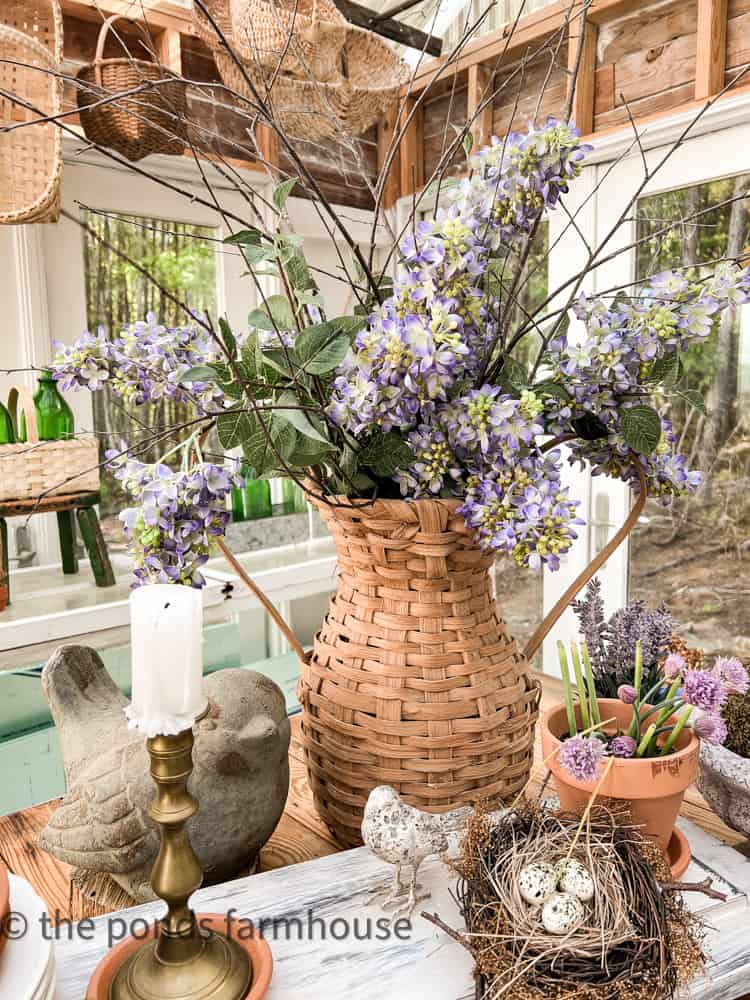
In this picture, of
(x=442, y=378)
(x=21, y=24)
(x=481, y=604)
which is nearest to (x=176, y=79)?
(x=442, y=378)

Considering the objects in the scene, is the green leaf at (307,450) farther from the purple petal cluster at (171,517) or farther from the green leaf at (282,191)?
the green leaf at (282,191)

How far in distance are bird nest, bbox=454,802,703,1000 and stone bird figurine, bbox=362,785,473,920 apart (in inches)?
1.0

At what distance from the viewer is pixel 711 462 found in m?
2.23

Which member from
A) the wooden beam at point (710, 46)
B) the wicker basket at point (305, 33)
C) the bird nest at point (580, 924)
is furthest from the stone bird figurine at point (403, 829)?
the wooden beam at point (710, 46)

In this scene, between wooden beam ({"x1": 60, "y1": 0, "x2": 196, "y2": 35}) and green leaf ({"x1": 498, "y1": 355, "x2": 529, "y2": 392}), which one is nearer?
green leaf ({"x1": 498, "y1": 355, "x2": 529, "y2": 392})

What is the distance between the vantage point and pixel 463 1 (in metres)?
2.41

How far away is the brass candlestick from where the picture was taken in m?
0.48

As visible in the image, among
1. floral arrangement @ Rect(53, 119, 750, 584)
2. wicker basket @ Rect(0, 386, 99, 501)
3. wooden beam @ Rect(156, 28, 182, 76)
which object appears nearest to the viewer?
floral arrangement @ Rect(53, 119, 750, 584)

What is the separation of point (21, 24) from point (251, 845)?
1.72 m

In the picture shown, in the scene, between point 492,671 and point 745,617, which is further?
point 745,617

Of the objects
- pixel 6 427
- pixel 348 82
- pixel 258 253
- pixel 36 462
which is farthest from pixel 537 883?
pixel 348 82

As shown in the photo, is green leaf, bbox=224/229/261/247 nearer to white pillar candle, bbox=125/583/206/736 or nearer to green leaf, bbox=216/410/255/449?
green leaf, bbox=216/410/255/449

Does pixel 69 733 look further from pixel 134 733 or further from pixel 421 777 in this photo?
pixel 421 777

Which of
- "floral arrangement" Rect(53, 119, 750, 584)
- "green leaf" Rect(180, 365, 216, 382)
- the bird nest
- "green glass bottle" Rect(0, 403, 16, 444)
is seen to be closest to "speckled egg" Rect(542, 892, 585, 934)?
the bird nest
